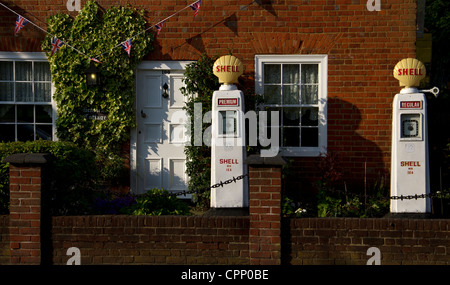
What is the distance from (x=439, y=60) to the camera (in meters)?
15.9

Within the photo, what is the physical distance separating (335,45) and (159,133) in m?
3.31

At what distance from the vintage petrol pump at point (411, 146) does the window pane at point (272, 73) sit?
221cm

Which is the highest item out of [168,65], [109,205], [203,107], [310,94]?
[168,65]

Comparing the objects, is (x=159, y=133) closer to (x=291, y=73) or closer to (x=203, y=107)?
(x=203, y=107)

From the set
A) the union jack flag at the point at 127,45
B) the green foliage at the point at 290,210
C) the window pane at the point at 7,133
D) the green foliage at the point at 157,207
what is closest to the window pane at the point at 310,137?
the green foliage at the point at 290,210

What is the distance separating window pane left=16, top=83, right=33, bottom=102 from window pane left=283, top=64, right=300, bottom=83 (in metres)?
4.38

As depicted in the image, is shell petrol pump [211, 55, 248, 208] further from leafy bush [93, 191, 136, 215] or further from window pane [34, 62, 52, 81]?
window pane [34, 62, 52, 81]

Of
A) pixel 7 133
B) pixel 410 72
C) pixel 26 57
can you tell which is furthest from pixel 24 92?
pixel 410 72

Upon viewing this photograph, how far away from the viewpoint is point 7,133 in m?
9.36

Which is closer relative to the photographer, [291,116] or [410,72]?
[410,72]

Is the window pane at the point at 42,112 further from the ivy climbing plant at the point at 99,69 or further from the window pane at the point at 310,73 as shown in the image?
the window pane at the point at 310,73

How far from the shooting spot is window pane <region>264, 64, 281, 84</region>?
9.10 metres

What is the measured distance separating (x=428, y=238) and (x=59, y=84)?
630 centimetres

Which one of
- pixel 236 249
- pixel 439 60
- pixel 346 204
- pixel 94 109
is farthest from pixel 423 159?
pixel 439 60
